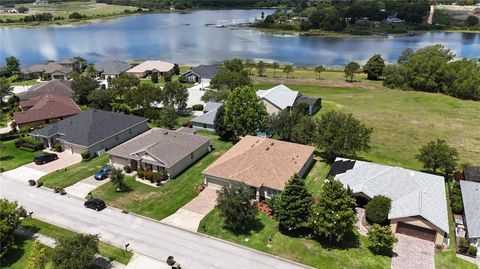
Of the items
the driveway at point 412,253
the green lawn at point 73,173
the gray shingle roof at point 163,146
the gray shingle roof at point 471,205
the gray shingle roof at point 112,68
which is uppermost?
the gray shingle roof at point 112,68

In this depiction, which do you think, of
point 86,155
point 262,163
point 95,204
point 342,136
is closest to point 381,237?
point 262,163

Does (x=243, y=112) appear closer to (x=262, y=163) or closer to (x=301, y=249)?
(x=262, y=163)

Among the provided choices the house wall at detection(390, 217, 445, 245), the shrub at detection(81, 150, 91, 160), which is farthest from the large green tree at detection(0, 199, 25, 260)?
the house wall at detection(390, 217, 445, 245)

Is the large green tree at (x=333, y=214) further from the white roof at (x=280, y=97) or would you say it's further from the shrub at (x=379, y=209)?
the white roof at (x=280, y=97)

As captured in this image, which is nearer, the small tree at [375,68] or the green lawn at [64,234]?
the green lawn at [64,234]

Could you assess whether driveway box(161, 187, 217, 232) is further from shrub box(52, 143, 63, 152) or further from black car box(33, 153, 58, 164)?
shrub box(52, 143, 63, 152)

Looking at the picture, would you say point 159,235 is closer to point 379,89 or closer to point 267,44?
point 379,89

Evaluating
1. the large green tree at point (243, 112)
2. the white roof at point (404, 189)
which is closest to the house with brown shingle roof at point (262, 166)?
the large green tree at point (243, 112)
